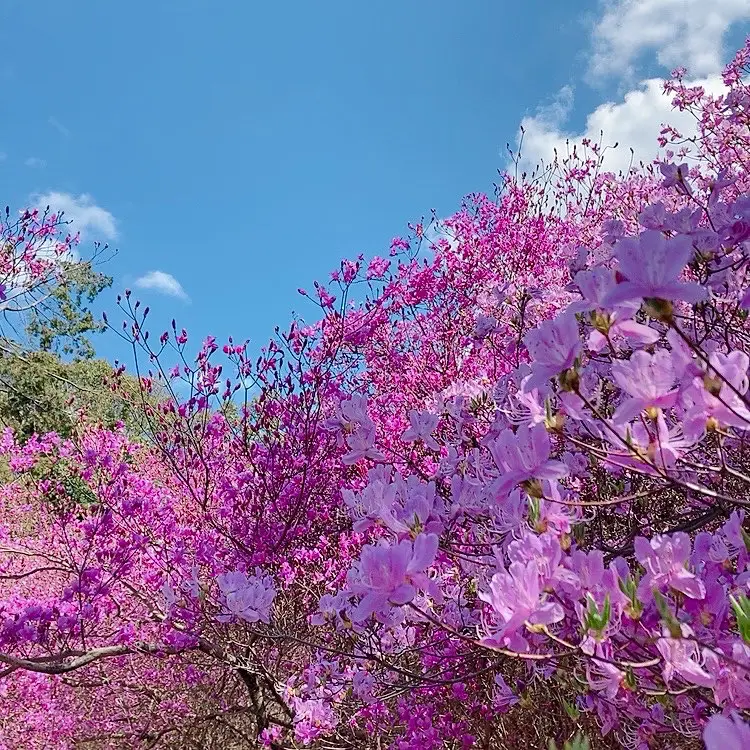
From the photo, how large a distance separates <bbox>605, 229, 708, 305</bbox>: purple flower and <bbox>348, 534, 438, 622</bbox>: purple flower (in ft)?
1.83

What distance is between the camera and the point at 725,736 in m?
0.53

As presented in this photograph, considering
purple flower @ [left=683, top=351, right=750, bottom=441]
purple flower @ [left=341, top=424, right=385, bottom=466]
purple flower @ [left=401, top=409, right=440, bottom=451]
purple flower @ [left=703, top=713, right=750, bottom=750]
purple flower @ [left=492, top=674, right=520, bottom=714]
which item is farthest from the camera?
purple flower @ [left=492, top=674, right=520, bottom=714]

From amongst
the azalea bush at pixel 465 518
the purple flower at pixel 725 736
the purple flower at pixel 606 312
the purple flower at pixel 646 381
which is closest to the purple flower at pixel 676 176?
the azalea bush at pixel 465 518

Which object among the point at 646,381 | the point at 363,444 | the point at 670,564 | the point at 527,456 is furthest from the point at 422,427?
the point at 646,381

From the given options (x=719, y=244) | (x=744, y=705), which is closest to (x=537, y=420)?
(x=744, y=705)

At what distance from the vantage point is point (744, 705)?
107 cm

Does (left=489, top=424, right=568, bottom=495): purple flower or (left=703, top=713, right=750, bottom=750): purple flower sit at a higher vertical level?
(left=489, top=424, right=568, bottom=495): purple flower

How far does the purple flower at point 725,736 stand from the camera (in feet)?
1.74

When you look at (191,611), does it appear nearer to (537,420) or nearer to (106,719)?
(537,420)

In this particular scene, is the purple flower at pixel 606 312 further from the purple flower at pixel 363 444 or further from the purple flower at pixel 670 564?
the purple flower at pixel 363 444

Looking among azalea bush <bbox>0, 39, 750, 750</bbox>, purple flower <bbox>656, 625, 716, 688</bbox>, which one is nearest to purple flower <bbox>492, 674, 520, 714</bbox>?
azalea bush <bbox>0, 39, 750, 750</bbox>

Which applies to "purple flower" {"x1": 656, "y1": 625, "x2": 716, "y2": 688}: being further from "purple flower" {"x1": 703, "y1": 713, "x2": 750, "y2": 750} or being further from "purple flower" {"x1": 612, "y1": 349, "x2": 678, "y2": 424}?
"purple flower" {"x1": 703, "y1": 713, "x2": 750, "y2": 750}

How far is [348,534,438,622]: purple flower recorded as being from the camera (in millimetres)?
1136

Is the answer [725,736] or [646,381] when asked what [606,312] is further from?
[725,736]
